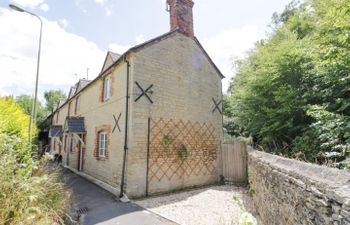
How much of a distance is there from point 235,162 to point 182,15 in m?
7.94

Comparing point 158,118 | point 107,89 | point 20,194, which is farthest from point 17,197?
point 107,89

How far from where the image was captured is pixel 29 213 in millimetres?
3318

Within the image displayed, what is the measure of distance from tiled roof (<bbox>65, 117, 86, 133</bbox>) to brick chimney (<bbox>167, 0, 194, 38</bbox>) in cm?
817

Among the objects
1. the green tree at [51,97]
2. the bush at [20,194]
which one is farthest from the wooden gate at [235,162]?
the green tree at [51,97]

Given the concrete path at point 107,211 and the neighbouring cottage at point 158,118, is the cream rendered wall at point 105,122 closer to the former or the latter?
the neighbouring cottage at point 158,118

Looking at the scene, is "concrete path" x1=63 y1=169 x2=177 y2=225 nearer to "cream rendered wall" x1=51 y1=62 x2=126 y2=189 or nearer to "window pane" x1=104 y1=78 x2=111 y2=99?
"cream rendered wall" x1=51 y1=62 x2=126 y2=189

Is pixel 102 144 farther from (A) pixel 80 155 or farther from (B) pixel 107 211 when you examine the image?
(B) pixel 107 211

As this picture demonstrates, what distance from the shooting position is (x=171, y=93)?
367 inches

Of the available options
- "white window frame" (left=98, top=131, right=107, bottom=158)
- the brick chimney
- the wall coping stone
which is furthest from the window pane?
the wall coping stone

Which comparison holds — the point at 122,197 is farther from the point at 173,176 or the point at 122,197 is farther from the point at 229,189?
the point at 229,189

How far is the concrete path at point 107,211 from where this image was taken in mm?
5340

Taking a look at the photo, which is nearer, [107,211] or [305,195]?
[305,195]

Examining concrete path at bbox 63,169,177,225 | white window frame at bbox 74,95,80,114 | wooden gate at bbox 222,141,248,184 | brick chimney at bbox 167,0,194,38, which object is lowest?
concrete path at bbox 63,169,177,225

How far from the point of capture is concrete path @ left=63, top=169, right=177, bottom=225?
17.5 feet
